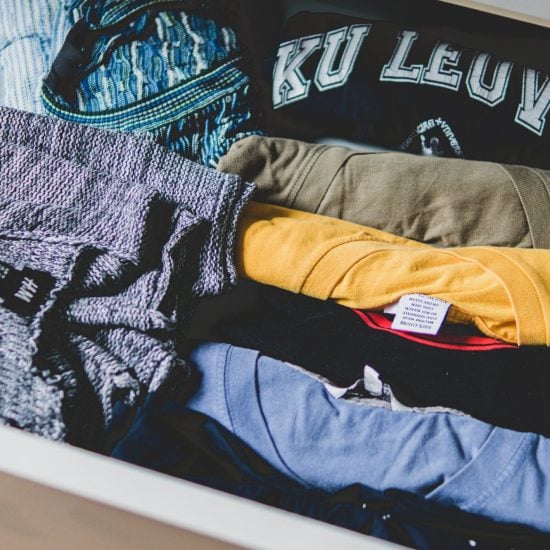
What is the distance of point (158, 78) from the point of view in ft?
2.12

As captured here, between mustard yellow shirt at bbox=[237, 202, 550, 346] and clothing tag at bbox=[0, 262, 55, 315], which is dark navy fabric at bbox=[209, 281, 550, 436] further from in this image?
clothing tag at bbox=[0, 262, 55, 315]

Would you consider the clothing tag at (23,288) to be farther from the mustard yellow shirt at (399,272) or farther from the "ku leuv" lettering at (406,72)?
the "ku leuv" lettering at (406,72)

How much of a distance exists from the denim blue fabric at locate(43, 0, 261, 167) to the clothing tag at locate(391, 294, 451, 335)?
0.24 metres

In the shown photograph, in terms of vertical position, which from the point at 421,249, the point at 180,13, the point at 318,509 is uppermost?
the point at 180,13

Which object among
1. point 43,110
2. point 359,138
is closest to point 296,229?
point 359,138

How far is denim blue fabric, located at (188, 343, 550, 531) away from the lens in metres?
0.47

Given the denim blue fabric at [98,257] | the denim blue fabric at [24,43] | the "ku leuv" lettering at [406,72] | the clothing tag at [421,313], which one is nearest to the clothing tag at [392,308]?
the clothing tag at [421,313]

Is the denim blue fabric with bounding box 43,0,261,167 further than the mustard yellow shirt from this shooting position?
Yes

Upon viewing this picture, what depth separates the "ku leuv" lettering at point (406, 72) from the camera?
65cm

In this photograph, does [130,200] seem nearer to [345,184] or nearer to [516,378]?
[345,184]

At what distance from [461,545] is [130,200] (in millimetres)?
372

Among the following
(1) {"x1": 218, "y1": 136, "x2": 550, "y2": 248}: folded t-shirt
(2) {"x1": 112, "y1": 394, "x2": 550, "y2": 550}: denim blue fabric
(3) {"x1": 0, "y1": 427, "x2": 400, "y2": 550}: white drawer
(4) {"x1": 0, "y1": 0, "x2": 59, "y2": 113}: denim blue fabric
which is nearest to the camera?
(3) {"x1": 0, "y1": 427, "x2": 400, "y2": 550}: white drawer

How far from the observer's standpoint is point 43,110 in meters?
0.66

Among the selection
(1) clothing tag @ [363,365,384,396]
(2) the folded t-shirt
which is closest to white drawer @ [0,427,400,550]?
(1) clothing tag @ [363,365,384,396]
